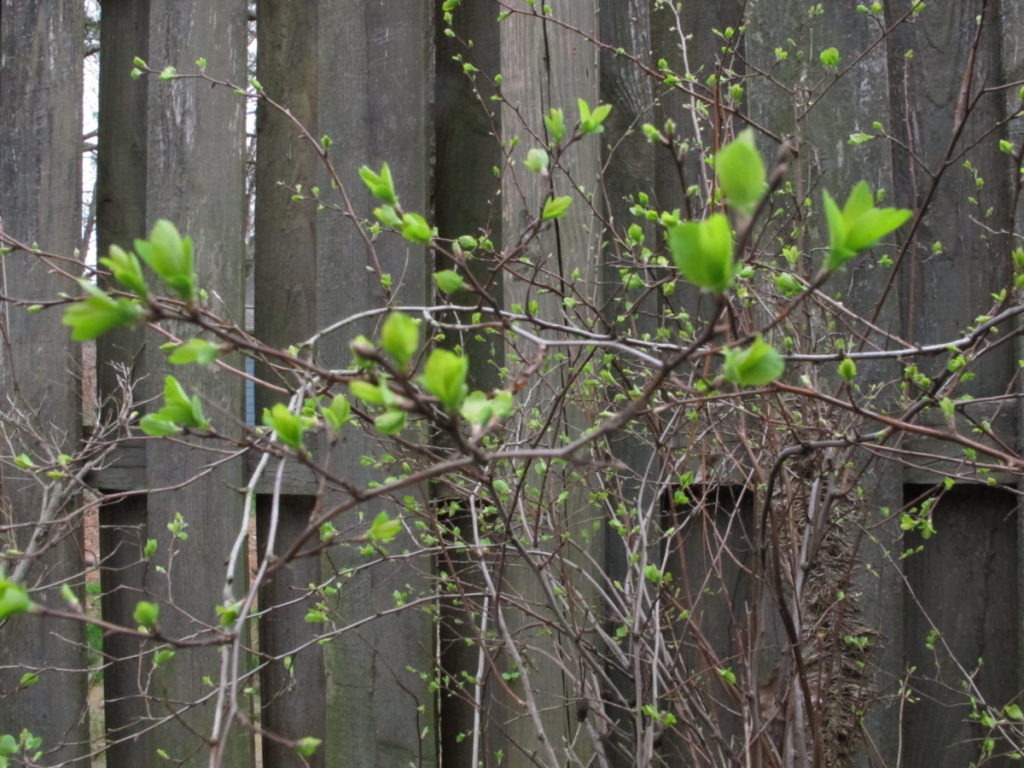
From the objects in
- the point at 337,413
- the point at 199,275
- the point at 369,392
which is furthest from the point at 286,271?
the point at 369,392

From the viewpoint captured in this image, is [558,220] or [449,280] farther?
[558,220]

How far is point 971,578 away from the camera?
1.83 meters

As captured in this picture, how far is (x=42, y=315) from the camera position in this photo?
2297 mm

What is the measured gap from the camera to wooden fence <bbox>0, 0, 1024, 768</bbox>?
1822mm

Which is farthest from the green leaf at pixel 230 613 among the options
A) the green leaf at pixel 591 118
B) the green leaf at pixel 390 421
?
the green leaf at pixel 591 118

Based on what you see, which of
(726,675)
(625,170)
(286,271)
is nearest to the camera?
(726,675)

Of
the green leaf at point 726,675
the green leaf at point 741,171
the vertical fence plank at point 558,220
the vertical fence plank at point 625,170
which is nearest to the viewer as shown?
the green leaf at point 741,171

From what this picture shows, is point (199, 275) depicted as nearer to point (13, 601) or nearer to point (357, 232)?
point (357, 232)

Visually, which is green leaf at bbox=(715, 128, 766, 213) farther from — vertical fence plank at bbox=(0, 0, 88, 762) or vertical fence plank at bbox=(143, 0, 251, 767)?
vertical fence plank at bbox=(0, 0, 88, 762)

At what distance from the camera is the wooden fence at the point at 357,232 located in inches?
71.7

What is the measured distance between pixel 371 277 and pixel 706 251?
166 cm

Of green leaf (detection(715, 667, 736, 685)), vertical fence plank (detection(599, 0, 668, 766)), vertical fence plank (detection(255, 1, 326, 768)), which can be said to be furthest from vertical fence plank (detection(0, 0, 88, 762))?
green leaf (detection(715, 667, 736, 685))

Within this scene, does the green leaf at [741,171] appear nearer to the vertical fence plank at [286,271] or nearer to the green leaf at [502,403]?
the green leaf at [502,403]

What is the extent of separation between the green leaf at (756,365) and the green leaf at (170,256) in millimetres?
347
